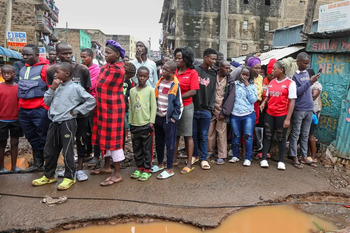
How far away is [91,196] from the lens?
316 cm

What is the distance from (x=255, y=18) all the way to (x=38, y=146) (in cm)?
3063

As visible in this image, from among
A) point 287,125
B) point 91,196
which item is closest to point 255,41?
point 287,125

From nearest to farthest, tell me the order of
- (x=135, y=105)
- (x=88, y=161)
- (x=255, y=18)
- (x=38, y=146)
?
(x=135, y=105) → (x=38, y=146) → (x=88, y=161) → (x=255, y=18)

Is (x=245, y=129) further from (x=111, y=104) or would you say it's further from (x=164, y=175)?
(x=111, y=104)

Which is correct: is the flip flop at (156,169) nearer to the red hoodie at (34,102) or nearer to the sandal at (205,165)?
the sandal at (205,165)

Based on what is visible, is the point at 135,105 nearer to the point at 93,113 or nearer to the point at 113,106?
the point at 113,106

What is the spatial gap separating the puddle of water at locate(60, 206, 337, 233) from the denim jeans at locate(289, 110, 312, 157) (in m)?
1.51

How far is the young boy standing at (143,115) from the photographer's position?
3.58 meters

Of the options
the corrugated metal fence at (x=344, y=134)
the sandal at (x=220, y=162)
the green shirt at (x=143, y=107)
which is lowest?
the sandal at (x=220, y=162)

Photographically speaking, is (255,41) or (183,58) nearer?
(183,58)

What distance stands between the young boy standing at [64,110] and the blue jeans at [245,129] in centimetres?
234

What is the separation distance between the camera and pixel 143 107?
11.7ft

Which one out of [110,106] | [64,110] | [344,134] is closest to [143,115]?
[110,106]

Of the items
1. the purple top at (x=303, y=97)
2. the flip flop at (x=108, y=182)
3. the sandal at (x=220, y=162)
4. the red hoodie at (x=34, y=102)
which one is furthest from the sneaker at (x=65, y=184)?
the purple top at (x=303, y=97)
